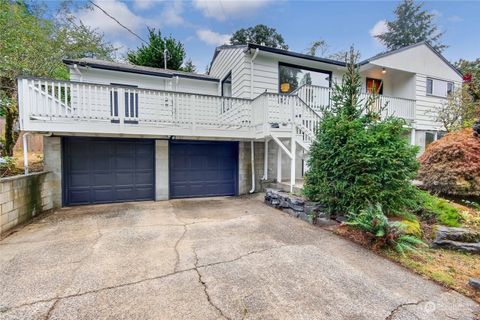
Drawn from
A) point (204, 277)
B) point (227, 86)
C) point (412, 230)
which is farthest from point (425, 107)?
point (204, 277)

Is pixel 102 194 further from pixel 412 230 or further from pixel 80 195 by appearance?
pixel 412 230

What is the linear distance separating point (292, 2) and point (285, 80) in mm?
5179

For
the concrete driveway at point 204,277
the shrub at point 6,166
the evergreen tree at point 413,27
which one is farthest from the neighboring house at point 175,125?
the evergreen tree at point 413,27

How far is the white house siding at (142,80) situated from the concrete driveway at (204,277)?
5777 mm

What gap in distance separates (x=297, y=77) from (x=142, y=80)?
6197mm

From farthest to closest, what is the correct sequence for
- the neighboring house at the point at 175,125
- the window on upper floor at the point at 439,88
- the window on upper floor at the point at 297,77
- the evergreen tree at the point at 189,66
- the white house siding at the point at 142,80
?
the evergreen tree at the point at 189,66 < the window on upper floor at the point at 439,88 < the window on upper floor at the point at 297,77 < the white house siding at the point at 142,80 < the neighboring house at the point at 175,125

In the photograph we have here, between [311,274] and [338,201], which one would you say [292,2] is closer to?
[338,201]

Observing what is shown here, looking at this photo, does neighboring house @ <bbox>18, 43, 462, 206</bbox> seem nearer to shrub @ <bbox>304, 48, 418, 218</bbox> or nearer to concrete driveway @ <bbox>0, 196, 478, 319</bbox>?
shrub @ <bbox>304, 48, 418, 218</bbox>

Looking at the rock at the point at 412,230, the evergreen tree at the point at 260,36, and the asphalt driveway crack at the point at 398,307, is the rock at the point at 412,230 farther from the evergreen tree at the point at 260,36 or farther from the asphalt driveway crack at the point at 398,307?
the evergreen tree at the point at 260,36

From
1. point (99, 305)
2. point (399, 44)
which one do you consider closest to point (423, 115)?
point (99, 305)

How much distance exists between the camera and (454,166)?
6172 millimetres

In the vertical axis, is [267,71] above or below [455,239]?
above

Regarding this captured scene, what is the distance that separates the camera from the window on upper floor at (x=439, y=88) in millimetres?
11742

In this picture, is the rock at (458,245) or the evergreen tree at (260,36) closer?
the rock at (458,245)
